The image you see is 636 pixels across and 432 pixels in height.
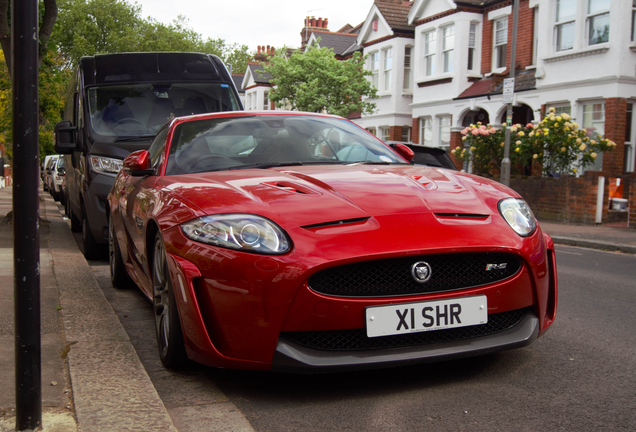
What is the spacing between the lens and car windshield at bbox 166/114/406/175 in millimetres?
4703

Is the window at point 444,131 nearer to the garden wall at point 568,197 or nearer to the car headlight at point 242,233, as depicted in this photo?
the garden wall at point 568,197

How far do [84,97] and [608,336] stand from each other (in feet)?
22.4

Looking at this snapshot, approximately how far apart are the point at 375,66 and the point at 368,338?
3016 cm

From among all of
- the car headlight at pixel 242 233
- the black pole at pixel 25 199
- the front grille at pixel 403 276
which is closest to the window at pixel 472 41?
the front grille at pixel 403 276

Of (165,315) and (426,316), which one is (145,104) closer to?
(165,315)

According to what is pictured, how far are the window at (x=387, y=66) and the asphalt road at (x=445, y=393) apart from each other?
27339mm

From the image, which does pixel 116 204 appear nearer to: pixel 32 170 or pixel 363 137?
pixel 363 137

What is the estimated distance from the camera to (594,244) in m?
12.6

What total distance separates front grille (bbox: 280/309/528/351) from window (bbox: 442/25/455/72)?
78.3ft

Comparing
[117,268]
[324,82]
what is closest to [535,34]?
[324,82]

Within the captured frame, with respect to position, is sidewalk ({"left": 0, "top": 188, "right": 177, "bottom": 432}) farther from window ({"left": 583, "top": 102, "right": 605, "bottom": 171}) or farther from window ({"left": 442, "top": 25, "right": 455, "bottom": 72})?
window ({"left": 442, "top": 25, "right": 455, "bottom": 72})

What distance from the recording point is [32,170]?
8.74 ft

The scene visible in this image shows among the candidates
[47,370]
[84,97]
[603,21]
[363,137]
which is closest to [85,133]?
[84,97]

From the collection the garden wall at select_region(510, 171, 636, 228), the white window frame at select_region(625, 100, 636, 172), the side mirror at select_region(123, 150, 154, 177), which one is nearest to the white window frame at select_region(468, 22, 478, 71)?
the white window frame at select_region(625, 100, 636, 172)
